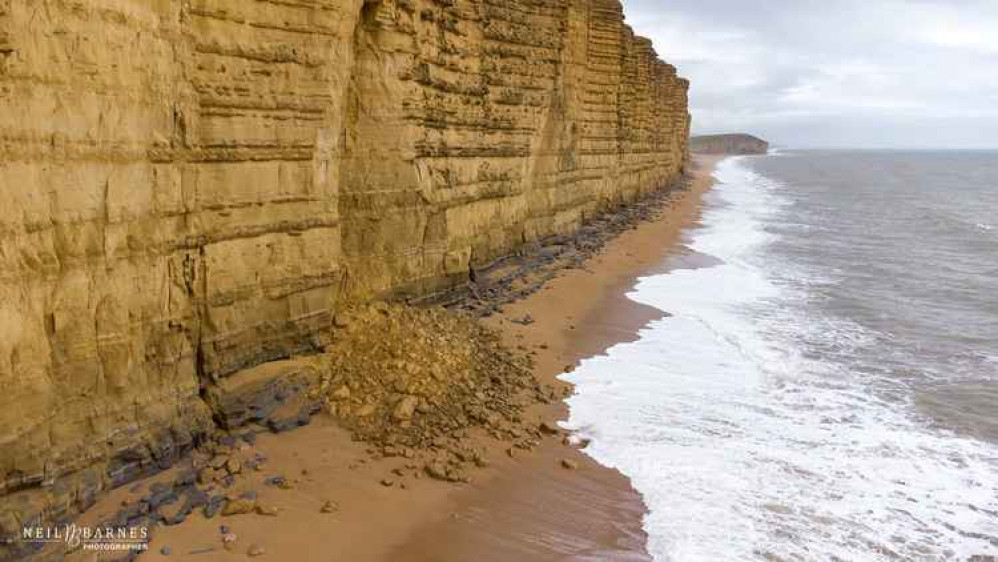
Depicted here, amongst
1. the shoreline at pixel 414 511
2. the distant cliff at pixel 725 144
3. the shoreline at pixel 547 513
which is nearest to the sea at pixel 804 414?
the shoreline at pixel 547 513

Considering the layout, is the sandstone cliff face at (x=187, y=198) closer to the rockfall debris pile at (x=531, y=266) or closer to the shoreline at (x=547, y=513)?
the rockfall debris pile at (x=531, y=266)

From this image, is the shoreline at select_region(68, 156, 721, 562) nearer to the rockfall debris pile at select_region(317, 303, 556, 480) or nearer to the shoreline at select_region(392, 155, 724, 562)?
the shoreline at select_region(392, 155, 724, 562)

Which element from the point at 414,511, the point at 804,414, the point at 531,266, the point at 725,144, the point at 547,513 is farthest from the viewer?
the point at 725,144

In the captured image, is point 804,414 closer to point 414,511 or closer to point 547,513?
point 547,513

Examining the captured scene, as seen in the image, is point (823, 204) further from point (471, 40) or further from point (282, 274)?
point (282, 274)

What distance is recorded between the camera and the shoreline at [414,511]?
5.91 m

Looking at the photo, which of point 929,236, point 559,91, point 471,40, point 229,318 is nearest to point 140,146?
point 229,318

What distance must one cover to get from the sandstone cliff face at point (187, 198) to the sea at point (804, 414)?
12.1 feet

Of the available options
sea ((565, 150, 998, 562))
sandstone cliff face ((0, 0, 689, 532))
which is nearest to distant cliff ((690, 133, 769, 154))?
sea ((565, 150, 998, 562))

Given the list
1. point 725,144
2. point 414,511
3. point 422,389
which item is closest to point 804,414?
point 422,389

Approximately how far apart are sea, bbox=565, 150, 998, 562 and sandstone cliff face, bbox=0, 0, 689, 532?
3690 millimetres

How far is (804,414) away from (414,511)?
5492 millimetres

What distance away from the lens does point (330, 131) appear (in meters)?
8.29

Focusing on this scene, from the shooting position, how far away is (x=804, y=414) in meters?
9.41
